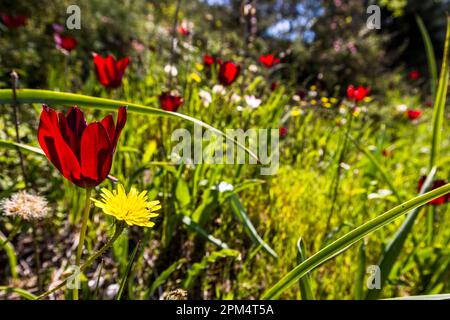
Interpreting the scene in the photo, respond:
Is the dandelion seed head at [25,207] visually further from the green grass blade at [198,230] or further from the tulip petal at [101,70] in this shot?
the tulip petal at [101,70]

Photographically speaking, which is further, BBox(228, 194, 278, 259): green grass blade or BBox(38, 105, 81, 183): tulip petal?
BBox(228, 194, 278, 259): green grass blade

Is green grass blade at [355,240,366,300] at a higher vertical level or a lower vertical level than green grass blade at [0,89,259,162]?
lower

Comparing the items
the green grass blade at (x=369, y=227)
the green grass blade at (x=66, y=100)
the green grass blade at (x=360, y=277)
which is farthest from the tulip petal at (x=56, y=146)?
the green grass blade at (x=360, y=277)

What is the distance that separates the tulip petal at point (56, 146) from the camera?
55 centimetres

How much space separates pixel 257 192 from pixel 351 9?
22.6 ft

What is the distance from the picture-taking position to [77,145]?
1.89ft

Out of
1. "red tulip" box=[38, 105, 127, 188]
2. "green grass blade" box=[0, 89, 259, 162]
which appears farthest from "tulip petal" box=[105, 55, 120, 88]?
"red tulip" box=[38, 105, 127, 188]

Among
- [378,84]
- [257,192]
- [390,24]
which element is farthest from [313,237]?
[390,24]

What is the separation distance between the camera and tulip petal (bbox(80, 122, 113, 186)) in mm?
555

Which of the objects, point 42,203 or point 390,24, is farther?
point 390,24

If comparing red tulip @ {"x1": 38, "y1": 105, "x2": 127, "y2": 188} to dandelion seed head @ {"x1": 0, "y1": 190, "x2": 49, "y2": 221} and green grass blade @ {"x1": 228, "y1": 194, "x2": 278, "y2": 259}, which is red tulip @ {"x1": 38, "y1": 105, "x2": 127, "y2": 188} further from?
green grass blade @ {"x1": 228, "y1": 194, "x2": 278, "y2": 259}
